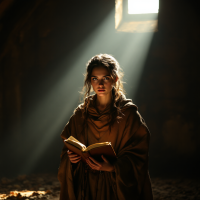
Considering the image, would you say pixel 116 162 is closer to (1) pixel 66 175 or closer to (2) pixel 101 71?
(1) pixel 66 175

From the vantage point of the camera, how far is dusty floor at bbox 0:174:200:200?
452 centimetres

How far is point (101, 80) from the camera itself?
2.22 metres

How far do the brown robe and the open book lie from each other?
14cm

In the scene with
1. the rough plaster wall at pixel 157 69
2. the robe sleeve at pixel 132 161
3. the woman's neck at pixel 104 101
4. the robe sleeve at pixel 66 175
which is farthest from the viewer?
the rough plaster wall at pixel 157 69

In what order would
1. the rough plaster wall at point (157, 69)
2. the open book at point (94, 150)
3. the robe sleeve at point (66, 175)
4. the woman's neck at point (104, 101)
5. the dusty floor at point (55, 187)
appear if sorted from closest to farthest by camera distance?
1. the open book at point (94, 150)
2. the robe sleeve at point (66, 175)
3. the woman's neck at point (104, 101)
4. the dusty floor at point (55, 187)
5. the rough plaster wall at point (157, 69)

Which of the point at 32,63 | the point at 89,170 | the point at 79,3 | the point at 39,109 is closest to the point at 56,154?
the point at 39,109

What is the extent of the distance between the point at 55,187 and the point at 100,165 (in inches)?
135

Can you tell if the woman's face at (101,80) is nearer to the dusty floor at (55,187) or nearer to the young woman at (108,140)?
the young woman at (108,140)

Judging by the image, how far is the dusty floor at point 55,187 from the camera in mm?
4523

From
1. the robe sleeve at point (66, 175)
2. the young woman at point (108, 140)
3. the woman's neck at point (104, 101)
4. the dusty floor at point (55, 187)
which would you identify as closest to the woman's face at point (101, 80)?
the young woman at point (108, 140)

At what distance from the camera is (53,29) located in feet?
21.0

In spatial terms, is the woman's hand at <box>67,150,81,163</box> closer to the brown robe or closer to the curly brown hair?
the brown robe

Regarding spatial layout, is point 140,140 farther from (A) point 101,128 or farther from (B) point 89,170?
(B) point 89,170

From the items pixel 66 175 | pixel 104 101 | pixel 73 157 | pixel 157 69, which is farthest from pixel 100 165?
pixel 157 69
